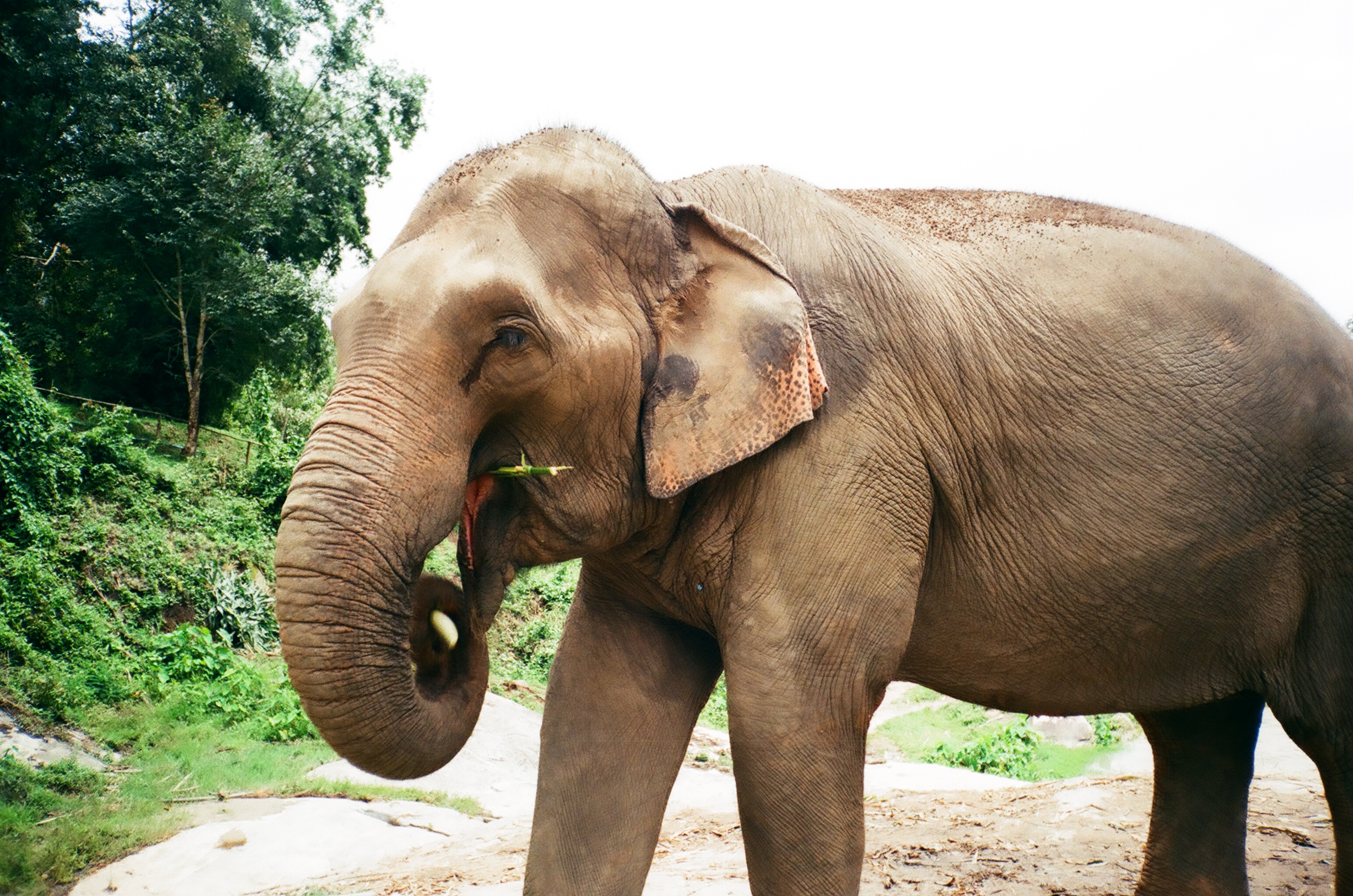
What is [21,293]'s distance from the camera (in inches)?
858

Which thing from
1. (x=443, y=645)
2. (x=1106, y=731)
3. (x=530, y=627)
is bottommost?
(x=1106, y=731)

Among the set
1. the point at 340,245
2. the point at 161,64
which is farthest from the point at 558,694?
the point at 340,245

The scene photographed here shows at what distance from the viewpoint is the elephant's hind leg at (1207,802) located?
3.82 meters

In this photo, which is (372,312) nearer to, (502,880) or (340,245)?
(502,880)

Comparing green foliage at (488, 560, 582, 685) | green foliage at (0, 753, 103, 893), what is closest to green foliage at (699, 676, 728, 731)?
green foliage at (488, 560, 582, 685)

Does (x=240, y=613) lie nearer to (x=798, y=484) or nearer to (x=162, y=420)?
(x=162, y=420)

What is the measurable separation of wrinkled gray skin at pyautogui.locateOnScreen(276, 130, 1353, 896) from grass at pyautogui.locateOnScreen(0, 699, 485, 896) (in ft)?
13.3

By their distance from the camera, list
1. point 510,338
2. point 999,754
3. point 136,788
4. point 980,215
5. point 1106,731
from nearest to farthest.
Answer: point 510,338
point 980,215
point 136,788
point 999,754
point 1106,731

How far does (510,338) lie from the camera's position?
2.30 m

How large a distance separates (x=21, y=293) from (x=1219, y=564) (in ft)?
81.2

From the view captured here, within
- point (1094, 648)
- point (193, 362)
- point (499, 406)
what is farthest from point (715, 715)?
point (193, 362)

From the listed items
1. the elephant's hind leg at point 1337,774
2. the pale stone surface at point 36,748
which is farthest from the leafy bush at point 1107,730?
the pale stone surface at point 36,748

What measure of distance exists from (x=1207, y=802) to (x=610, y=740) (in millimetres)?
2387

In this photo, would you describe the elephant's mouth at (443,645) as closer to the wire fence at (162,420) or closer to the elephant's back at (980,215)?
the elephant's back at (980,215)
